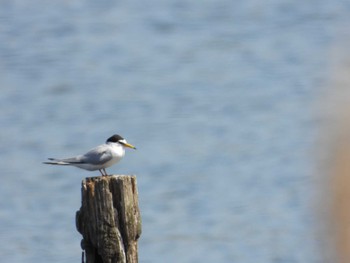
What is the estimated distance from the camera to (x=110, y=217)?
669 cm

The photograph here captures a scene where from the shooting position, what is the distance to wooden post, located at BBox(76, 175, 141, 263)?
6676mm

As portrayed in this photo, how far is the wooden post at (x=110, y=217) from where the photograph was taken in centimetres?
668

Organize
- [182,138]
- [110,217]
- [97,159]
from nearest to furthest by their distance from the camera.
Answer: [110,217] < [97,159] < [182,138]

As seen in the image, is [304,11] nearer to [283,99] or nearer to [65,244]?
[283,99]

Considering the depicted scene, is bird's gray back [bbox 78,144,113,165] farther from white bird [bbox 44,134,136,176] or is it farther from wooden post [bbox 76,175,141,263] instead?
wooden post [bbox 76,175,141,263]

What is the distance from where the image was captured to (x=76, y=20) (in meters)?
28.7

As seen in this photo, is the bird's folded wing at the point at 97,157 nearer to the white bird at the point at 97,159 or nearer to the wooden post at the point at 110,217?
the white bird at the point at 97,159

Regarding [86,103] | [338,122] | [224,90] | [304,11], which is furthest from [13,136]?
[338,122]

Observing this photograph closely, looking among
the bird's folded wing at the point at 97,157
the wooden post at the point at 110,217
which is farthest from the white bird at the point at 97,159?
the wooden post at the point at 110,217

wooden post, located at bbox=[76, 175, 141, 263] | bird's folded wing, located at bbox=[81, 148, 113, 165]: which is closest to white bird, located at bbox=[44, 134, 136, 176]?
bird's folded wing, located at bbox=[81, 148, 113, 165]

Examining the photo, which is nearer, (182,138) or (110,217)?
(110,217)

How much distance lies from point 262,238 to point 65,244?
8.53 feet

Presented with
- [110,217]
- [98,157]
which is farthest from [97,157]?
[110,217]

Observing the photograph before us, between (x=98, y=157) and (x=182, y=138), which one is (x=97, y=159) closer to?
(x=98, y=157)
